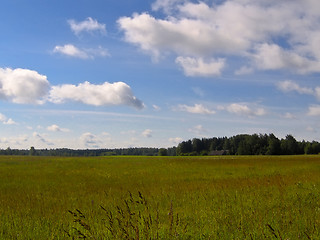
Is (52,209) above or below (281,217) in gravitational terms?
below

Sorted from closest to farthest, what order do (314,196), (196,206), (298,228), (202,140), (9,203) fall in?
(298,228) → (196,206) → (314,196) → (9,203) → (202,140)

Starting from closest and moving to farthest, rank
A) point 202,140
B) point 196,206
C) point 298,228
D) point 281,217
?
point 298,228 → point 281,217 → point 196,206 → point 202,140

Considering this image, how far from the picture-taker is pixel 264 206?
26.1 ft

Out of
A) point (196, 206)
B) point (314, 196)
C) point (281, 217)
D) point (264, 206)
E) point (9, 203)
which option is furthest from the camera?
point (9, 203)

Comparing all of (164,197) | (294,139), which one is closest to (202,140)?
(294,139)

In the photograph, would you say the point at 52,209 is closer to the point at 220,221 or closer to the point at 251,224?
the point at 220,221

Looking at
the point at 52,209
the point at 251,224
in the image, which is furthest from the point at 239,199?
the point at 52,209

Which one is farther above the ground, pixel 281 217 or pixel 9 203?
pixel 281 217

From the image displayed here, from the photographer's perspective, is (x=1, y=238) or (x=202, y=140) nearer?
(x=1, y=238)

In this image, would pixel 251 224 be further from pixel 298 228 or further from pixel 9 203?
pixel 9 203

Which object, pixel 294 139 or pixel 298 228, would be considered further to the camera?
pixel 294 139

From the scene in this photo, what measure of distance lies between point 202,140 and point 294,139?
5878cm

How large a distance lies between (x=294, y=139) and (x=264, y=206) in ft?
450

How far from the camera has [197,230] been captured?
602cm
